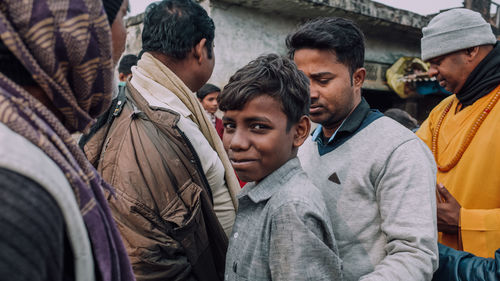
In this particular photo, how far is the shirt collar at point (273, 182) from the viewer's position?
1254mm

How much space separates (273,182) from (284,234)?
0.24 m

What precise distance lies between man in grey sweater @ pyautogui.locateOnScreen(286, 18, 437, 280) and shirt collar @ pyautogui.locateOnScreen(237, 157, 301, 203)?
9.2 inches

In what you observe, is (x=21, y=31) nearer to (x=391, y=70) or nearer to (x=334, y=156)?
(x=334, y=156)

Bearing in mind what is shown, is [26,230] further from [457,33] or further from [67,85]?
[457,33]

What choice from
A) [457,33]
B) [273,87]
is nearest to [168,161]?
[273,87]

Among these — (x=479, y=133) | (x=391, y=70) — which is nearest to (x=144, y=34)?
(x=479, y=133)

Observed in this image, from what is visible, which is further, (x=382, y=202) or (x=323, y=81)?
(x=323, y=81)

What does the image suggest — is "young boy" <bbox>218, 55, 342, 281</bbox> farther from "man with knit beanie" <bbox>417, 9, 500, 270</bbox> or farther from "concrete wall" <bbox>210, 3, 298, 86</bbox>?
"concrete wall" <bbox>210, 3, 298, 86</bbox>

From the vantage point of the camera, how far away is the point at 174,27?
168 cm

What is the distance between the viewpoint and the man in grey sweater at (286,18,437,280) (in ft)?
3.91

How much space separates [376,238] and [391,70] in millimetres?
8155

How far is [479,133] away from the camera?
1827 mm

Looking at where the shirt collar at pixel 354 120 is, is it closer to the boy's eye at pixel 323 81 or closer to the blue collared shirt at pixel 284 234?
the boy's eye at pixel 323 81

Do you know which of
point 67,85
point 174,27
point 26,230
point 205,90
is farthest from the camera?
point 205,90
